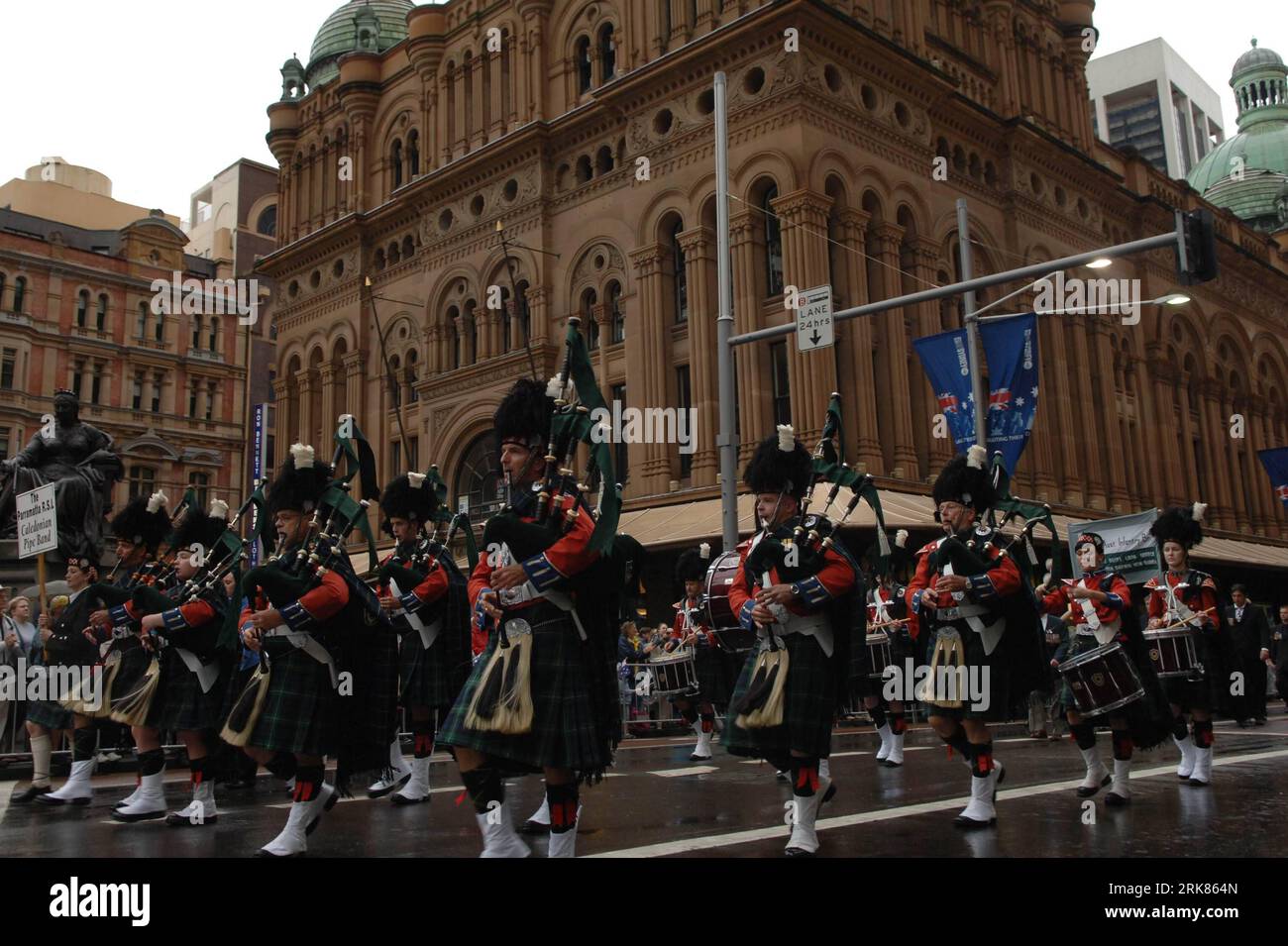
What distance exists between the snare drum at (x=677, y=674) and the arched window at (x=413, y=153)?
94.3 feet

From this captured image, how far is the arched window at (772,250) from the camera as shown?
93.0 ft

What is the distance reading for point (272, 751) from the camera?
6.88m

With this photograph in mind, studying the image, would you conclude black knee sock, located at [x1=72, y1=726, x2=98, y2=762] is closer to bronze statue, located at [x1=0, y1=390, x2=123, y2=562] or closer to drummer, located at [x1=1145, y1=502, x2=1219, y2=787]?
bronze statue, located at [x1=0, y1=390, x2=123, y2=562]

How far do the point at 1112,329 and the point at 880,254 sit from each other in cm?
1296

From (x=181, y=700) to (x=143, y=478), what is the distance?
4955cm

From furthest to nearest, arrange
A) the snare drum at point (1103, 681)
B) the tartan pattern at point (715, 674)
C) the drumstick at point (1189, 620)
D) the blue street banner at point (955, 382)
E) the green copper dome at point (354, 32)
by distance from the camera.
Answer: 1. the green copper dome at point (354, 32)
2. the blue street banner at point (955, 382)
3. the tartan pattern at point (715, 674)
4. the drumstick at point (1189, 620)
5. the snare drum at point (1103, 681)

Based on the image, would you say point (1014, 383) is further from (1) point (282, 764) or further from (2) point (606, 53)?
(2) point (606, 53)

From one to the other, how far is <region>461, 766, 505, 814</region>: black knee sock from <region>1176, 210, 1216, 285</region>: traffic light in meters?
11.2

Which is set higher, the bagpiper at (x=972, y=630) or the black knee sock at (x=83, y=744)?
the bagpiper at (x=972, y=630)

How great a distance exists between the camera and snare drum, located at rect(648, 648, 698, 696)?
14.3 metres

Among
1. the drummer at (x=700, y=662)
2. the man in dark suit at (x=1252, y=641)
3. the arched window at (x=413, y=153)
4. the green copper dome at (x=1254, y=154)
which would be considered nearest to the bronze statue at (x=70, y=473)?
the drummer at (x=700, y=662)

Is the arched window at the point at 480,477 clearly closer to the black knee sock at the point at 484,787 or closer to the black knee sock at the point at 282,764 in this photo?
the black knee sock at the point at 282,764
